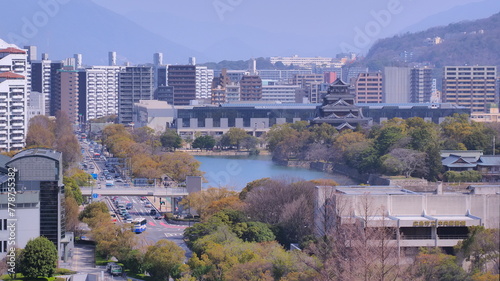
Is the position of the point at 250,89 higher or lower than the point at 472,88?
higher

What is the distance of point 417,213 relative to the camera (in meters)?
11.2

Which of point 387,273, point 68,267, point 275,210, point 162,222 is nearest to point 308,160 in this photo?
point 162,222

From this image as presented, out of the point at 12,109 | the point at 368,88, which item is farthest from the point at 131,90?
the point at 12,109

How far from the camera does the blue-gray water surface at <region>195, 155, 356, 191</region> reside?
22933 millimetres

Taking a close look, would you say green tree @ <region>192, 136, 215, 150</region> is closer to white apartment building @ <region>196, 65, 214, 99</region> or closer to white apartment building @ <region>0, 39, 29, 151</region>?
white apartment building @ <region>0, 39, 29, 151</region>

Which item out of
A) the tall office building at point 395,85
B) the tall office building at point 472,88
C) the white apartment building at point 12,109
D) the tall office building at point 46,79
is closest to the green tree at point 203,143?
the white apartment building at point 12,109

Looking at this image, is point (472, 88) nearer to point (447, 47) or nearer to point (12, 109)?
point (12, 109)

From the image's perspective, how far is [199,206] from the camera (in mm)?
16062

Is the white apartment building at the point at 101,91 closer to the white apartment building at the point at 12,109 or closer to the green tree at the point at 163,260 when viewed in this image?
the white apartment building at the point at 12,109

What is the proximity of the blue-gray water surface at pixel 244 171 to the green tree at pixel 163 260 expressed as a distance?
8.41 m

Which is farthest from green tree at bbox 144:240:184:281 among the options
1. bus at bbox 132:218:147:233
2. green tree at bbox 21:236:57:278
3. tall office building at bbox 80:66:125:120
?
tall office building at bbox 80:66:125:120

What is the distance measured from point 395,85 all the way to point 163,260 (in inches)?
1548

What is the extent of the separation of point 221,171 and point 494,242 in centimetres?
1802

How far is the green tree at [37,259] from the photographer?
11.3m
